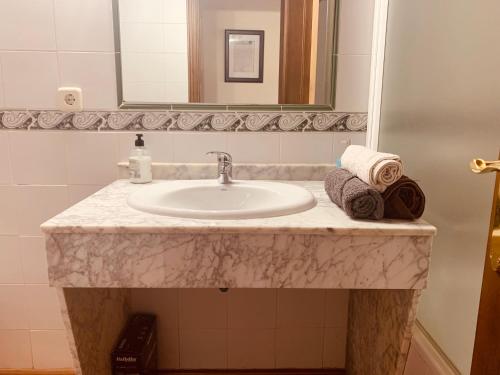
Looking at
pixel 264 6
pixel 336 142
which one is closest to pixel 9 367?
pixel 336 142

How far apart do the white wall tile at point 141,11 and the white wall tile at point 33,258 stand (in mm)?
851

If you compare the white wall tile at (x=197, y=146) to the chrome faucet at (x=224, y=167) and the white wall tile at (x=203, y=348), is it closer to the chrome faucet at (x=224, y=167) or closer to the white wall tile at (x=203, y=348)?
the chrome faucet at (x=224, y=167)

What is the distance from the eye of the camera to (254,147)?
142cm

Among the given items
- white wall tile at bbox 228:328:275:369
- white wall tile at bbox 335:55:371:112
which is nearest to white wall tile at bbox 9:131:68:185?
white wall tile at bbox 228:328:275:369

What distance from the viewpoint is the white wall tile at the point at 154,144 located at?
140 centimetres

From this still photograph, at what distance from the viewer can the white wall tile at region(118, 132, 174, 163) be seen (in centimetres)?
140

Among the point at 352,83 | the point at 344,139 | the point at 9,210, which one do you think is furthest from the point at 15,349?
the point at 352,83

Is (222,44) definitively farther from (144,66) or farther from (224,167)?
(224,167)

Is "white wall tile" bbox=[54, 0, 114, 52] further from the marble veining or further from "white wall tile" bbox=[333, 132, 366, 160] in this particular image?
"white wall tile" bbox=[333, 132, 366, 160]

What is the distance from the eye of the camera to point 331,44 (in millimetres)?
1371

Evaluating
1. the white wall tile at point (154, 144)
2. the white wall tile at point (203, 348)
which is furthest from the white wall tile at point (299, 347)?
the white wall tile at point (154, 144)

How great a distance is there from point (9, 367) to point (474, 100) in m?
1.83

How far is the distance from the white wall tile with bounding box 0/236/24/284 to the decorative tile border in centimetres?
42

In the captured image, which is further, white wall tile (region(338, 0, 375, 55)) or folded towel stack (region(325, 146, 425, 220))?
white wall tile (region(338, 0, 375, 55))
